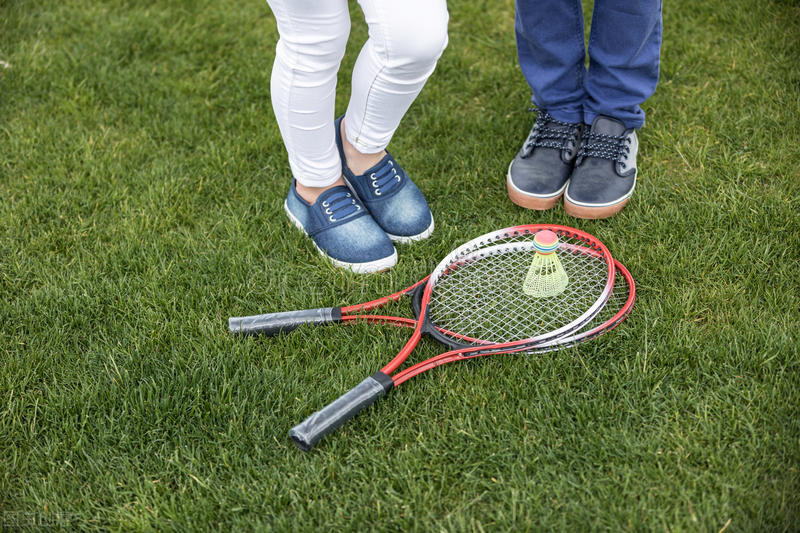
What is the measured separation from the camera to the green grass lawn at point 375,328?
185cm

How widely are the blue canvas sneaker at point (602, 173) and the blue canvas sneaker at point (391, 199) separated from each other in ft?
1.99

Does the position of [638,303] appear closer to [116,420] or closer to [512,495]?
[512,495]

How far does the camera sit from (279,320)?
89.8 inches

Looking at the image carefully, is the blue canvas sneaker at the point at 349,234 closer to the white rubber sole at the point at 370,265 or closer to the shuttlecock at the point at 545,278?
the white rubber sole at the point at 370,265

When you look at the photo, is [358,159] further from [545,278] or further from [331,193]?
[545,278]

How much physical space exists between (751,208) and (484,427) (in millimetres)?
1451

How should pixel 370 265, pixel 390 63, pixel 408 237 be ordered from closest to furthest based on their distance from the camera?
pixel 390 63 → pixel 370 265 → pixel 408 237

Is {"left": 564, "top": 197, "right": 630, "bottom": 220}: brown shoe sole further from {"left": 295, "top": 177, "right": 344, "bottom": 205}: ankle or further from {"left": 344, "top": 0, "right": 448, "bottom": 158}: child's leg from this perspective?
{"left": 295, "top": 177, "right": 344, "bottom": 205}: ankle

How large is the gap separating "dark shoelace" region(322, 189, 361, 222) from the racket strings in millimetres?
449

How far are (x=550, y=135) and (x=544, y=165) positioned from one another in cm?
14

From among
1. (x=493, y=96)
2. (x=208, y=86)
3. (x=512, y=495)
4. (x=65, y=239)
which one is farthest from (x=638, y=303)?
(x=208, y=86)

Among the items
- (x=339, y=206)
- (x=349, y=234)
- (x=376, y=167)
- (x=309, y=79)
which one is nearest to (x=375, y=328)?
(x=349, y=234)

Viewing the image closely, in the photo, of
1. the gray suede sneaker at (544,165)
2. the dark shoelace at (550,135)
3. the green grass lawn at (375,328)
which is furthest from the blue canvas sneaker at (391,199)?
the dark shoelace at (550,135)

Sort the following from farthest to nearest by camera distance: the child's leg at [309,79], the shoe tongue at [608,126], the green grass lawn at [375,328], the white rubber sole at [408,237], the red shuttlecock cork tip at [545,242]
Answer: the shoe tongue at [608,126], the white rubber sole at [408,237], the red shuttlecock cork tip at [545,242], the child's leg at [309,79], the green grass lawn at [375,328]
